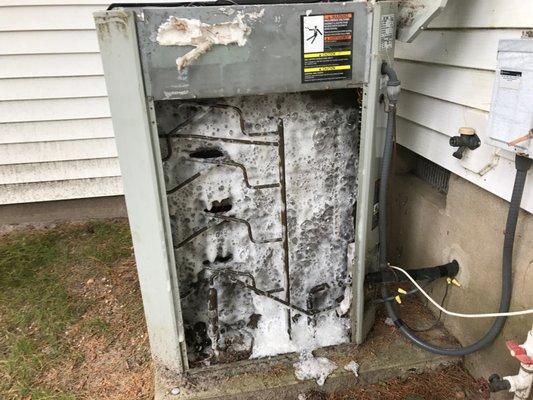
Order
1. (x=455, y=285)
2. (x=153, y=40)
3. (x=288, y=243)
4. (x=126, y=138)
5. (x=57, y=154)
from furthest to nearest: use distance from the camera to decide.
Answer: (x=57, y=154) → (x=455, y=285) → (x=288, y=243) → (x=126, y=138) → (x=153, y=40)

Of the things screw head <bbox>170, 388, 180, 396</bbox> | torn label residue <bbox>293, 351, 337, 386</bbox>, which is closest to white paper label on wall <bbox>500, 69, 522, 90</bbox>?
torn label residue <bbox>293, 351, 337, 386</bbox>

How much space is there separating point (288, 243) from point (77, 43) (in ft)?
7.09

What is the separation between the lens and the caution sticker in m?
1.54

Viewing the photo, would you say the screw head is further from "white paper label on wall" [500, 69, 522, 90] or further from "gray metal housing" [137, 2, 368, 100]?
"white paper label on wall" [500, 69, 522, 90]

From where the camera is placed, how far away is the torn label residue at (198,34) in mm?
1433

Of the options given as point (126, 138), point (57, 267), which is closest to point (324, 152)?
point (126, 138)

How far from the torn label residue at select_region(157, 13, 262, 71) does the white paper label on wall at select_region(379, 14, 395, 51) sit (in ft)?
1.51

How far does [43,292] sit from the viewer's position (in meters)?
2.73

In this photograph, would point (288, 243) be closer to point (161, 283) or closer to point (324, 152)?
point (324, 152)

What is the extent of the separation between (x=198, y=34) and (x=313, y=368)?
1.52 metres

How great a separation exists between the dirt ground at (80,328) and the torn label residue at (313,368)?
0.08 m

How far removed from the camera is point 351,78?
5.39 ft

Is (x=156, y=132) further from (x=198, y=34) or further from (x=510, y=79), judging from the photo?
(x=510, y=79)

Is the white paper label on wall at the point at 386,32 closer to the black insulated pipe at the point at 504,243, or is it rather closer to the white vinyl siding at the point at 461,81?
the black insulated pipe at the point at 504,243
